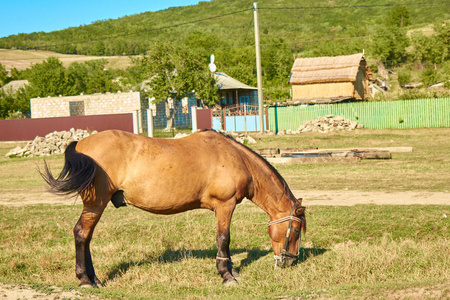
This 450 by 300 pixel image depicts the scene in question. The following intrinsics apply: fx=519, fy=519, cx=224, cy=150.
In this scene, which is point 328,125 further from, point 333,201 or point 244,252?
point 244,252

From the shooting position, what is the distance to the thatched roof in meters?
46.0

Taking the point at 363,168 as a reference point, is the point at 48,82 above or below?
above

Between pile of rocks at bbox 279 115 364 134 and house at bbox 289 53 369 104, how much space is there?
9560 mm

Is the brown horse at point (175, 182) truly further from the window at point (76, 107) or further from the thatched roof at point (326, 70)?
the window at point (76, 107)

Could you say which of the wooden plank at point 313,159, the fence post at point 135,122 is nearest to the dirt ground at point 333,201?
the wooden plank at point 313,159

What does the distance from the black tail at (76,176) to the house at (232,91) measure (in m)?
47.5

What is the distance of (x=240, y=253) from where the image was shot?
866cm

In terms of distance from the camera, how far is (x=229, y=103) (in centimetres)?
6075

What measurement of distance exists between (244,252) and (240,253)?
10 centimetres

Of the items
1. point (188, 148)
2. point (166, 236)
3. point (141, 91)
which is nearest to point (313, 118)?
point (141, 91)

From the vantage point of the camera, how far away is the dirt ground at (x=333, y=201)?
5.27 metres

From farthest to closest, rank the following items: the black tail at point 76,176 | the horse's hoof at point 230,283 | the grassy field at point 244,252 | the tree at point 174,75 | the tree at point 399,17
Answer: the tree at point 399,17
the tree at point 174,75
the horse's hoof at point 230,283
the grassy field at point 244,252
the black tail at point 76,176

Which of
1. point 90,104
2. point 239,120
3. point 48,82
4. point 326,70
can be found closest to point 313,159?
point 239,120

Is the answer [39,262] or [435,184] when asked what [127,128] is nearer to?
[435,184]
